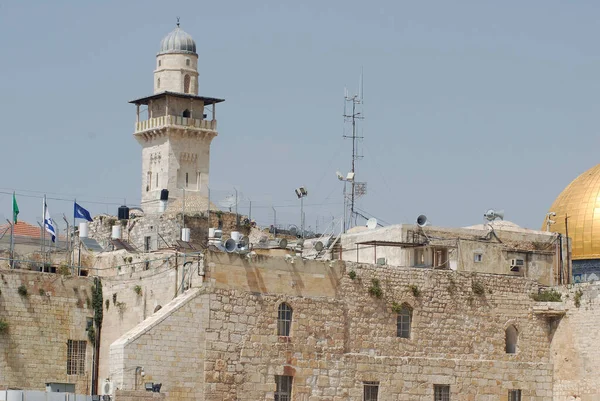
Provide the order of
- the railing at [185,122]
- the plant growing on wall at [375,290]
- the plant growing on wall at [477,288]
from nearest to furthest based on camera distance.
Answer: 1. the plant growing on wall at [375,290]
2. the plant growing on wall at [477,288]
3. the railing at [185,122]

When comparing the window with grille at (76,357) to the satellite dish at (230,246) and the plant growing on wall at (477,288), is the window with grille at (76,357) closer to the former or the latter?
the satellite dish at (230,246)

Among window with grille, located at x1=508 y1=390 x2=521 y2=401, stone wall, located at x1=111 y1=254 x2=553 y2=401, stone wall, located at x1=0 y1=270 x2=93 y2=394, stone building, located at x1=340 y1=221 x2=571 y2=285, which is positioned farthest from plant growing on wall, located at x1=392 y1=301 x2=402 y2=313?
stone wall, located at x1=0 y1=270 x2=93 y2=394

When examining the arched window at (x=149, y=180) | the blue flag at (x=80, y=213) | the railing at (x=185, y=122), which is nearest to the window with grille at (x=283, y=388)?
the blue flag at (x=80, y=213)

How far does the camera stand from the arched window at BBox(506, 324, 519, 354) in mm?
39469

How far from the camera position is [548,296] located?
131 feet

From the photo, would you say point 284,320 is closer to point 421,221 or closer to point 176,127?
point 421,221

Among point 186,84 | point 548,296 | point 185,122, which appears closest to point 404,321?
point 548,296

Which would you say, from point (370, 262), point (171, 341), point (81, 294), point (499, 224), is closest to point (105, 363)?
point (81, 294)

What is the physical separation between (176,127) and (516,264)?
23676mm

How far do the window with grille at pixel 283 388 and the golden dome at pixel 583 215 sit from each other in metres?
23.6

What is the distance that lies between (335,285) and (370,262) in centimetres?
433

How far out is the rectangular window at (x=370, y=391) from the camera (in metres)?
36.9

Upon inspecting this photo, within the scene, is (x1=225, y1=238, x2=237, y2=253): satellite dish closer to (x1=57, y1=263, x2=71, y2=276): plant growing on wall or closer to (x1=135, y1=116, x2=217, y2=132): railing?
(x1=57, y1=263, x2=71, y2=276): plant growing on wall

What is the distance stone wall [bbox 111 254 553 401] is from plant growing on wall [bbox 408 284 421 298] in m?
0.03
